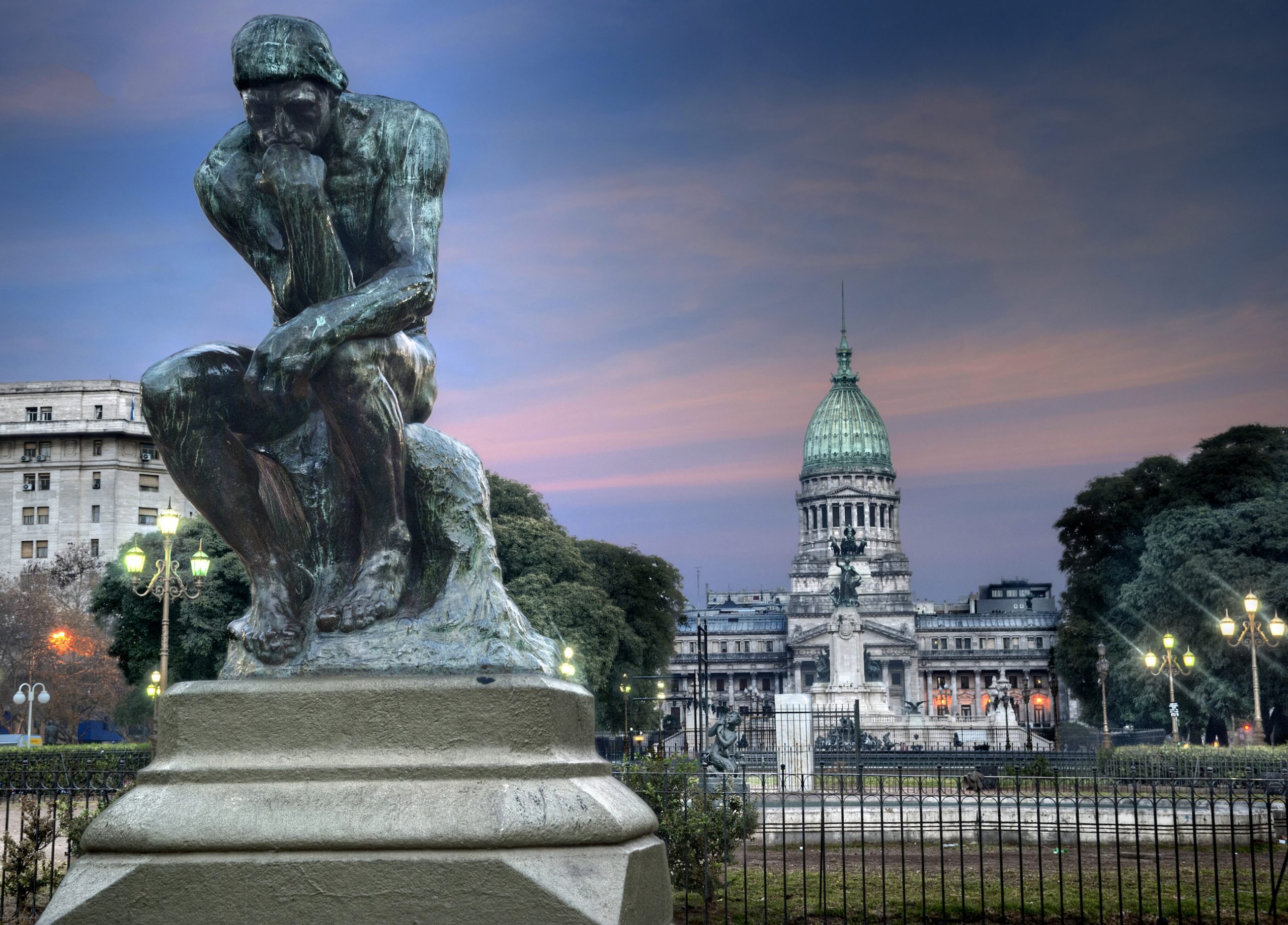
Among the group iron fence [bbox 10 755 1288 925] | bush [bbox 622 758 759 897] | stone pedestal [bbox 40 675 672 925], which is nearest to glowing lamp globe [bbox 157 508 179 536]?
iron fence [bbox 10 755 1288 925]

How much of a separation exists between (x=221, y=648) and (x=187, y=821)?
37734 millimetres

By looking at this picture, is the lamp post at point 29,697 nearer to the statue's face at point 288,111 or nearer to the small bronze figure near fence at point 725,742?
the small bronze figure near fence at point 725,742

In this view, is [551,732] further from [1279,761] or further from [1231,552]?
[1231,552]

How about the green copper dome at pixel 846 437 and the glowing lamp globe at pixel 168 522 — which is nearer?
the glowing lamp globe at pixel 168 522

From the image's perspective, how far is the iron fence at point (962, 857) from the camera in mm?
11555

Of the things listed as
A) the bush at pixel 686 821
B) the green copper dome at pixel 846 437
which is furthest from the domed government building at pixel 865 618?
the bush at pixel 686 821

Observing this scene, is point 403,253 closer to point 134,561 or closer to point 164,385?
point 164,385

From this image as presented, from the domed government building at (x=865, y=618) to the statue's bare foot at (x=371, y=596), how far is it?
106122 mm

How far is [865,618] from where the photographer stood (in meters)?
137

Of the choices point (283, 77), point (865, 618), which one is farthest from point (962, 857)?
point (865, 618)

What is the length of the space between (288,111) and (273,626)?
1.63m

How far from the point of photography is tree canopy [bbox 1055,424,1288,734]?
47.6 m

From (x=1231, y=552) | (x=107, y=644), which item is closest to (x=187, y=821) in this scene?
(x=1231, y=552)

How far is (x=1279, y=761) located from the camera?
26.5 meters
